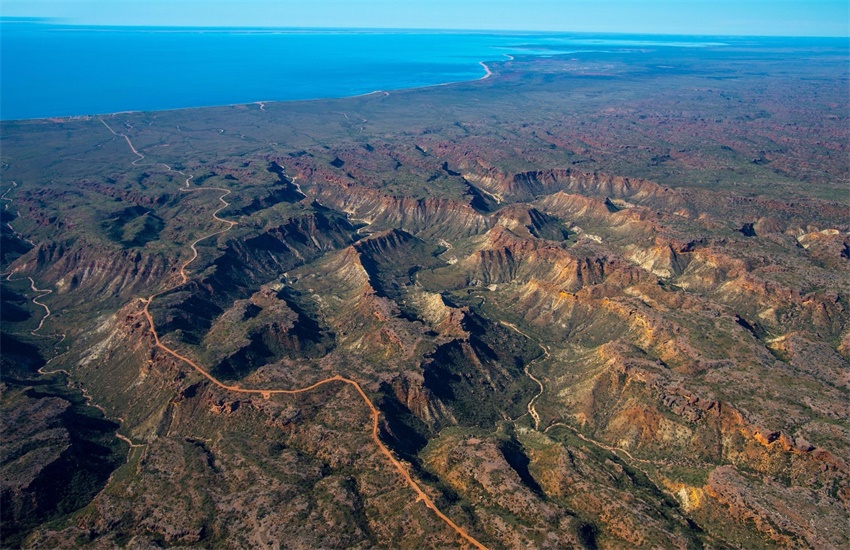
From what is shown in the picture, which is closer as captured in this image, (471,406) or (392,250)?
(471,406)

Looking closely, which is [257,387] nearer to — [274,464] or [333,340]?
[274,464]

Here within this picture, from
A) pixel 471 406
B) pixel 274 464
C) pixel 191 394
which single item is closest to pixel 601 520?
pixel 471 406

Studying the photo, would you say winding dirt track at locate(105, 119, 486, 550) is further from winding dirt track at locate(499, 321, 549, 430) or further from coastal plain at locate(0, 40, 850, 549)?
winding dirt track at locate(499, 321, 549, 430)

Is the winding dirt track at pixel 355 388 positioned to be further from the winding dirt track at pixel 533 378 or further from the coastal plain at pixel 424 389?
the winding dirt track at pixel 533 378

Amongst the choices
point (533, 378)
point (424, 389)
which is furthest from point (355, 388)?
point (533, 378)

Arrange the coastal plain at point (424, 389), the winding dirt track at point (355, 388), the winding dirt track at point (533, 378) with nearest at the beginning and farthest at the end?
the winding dirt track at point (355, 388) → the coastal plain at point (424, 389) → the winding dirt track at point (533, 378)

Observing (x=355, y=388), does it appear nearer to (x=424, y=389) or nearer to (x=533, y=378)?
(x=424, y=389)

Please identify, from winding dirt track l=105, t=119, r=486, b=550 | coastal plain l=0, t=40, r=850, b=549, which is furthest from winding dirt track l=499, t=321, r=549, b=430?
winding dirt track l=105, t=119, r=486, b=550

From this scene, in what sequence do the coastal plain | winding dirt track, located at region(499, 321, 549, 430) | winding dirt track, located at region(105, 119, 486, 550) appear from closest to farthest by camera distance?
winding dirt track, located at region(105, 119, 486, 550), the coastal plain, winding dirt track, located at region(499, 321, 549, 430)

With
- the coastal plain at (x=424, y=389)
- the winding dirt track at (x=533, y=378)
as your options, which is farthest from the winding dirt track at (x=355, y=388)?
the winding dirt track at (x=533, y=378)

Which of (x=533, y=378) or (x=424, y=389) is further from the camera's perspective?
(x=533, y=378)

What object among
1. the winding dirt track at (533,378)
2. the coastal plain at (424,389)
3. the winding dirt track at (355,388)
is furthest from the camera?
the winding dirt track at (533,378)
